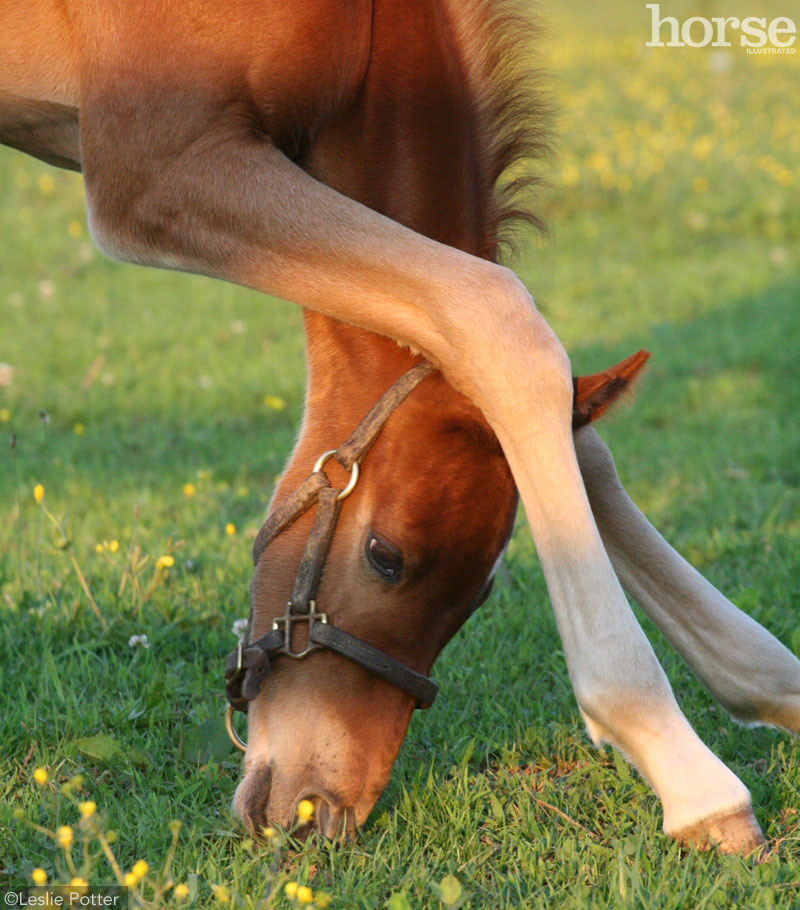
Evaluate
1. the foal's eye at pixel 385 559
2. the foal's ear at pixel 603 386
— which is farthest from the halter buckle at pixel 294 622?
the foal's ear at pixel 603 386

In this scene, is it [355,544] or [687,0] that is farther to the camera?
[687,0]

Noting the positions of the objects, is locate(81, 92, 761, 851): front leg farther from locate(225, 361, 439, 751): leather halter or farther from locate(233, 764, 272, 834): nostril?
locate(233, 764, 272, 834): nostril

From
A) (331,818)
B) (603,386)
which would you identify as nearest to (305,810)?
(331,818)

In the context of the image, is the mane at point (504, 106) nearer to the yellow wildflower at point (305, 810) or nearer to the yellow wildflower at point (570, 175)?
the yellow wildflower at point (305, 810)

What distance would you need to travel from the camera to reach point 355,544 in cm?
246

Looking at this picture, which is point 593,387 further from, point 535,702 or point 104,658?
point 104,658

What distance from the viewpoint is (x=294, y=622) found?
244 centimetres

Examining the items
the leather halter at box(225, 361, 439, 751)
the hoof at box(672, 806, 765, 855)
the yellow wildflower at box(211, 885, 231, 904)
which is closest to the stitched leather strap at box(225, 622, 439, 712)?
the leather halter at box(225, 361, 439, 751)

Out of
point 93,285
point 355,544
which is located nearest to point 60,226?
point 93,285

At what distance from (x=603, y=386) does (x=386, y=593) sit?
631 mm

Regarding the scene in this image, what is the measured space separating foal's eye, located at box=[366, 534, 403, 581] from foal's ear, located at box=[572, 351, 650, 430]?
0.48 metres

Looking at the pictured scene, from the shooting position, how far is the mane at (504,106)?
2688 millimetres

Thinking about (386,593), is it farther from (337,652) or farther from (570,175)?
(570,175)

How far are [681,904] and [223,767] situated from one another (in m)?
1.17
